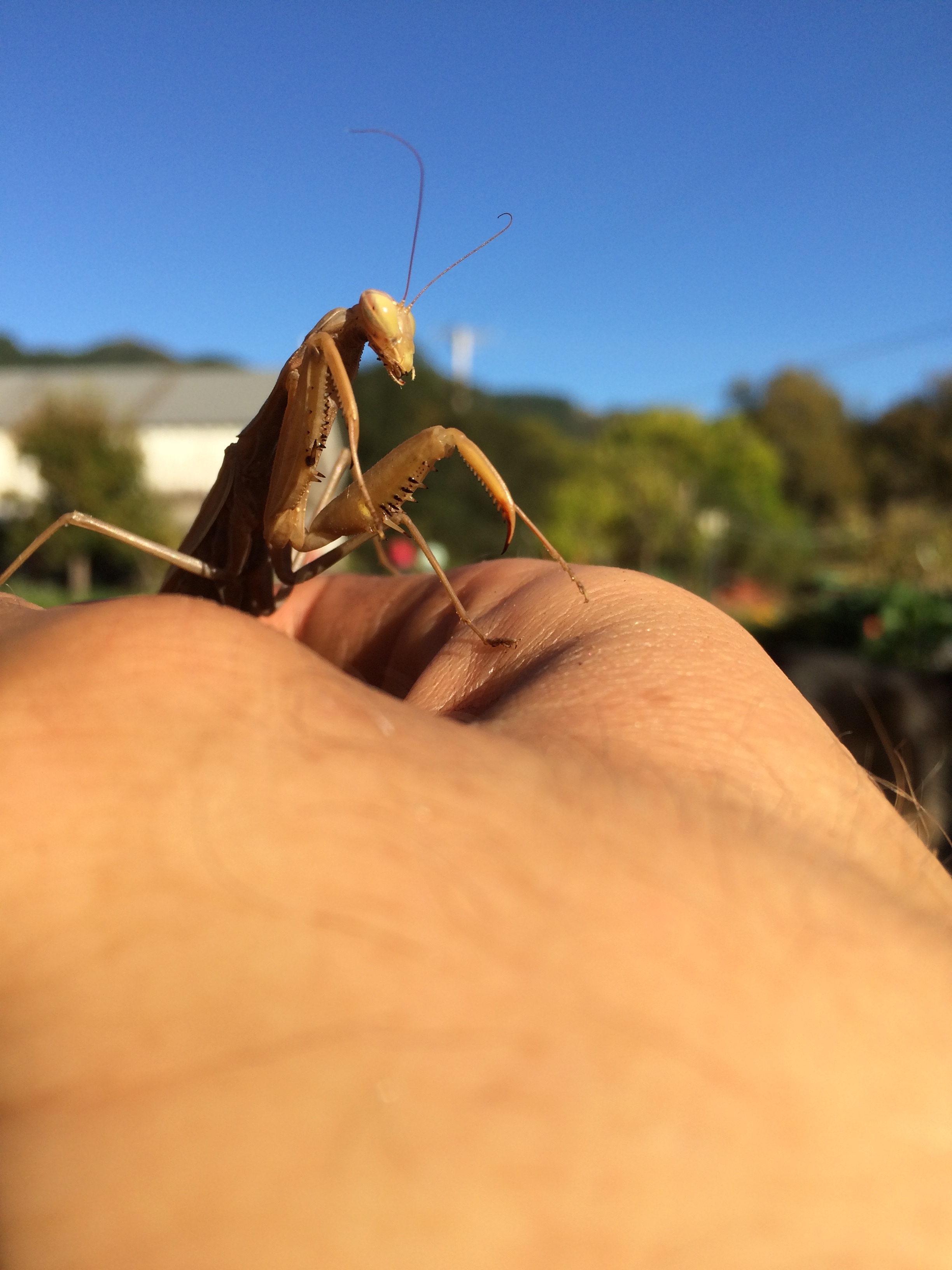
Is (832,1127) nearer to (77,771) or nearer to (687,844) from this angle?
(687,844)

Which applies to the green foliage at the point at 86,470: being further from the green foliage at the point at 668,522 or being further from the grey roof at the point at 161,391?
the green foliage at the point at 668,522

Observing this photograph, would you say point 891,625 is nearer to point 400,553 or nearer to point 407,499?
point 400,553

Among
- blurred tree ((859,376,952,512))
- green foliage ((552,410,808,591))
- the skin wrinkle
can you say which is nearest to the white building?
green foliage ((552,410,808,591))

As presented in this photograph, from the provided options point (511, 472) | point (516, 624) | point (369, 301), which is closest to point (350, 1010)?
point (516, 624)

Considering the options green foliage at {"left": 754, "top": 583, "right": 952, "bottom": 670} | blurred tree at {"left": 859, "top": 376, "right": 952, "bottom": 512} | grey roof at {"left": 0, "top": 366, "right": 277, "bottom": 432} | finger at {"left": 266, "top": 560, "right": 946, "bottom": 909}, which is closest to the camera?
finger at {"left": 266, "top": 560, "right": 946, "bottom": 909}

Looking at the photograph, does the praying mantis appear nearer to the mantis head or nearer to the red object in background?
the mantis head

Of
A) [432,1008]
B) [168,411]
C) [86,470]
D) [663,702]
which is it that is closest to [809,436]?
[168,411]
